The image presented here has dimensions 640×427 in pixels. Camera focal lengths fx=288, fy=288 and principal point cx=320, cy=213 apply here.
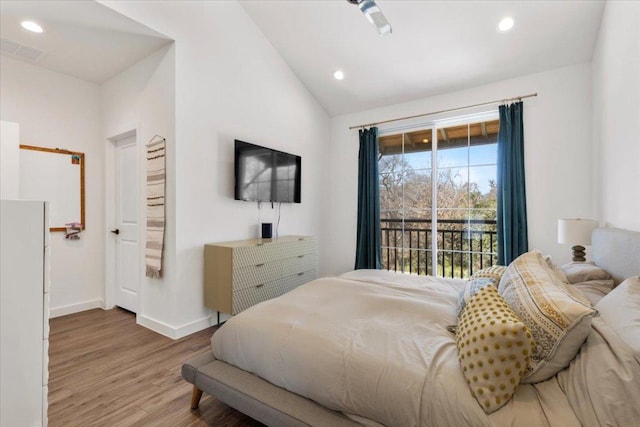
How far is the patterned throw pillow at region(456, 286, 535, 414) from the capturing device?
0.97m

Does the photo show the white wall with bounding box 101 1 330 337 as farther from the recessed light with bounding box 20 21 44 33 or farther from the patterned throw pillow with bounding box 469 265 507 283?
the patterned throw pillow with bounding box 469 265 507 283

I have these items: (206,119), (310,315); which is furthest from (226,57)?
(310,315)

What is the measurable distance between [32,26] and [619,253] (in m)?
4.58

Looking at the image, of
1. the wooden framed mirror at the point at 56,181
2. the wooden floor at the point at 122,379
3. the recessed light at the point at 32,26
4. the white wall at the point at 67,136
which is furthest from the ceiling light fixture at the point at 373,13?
the wooden framed mirror at the point at 56,181

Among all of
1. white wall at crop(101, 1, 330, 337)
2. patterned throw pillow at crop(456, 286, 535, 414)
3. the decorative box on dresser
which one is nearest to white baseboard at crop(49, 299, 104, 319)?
white wall at crop(101, 1, 330, 337)

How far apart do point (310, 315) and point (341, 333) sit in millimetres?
266

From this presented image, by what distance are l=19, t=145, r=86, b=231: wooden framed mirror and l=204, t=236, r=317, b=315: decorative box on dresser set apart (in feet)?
5.75

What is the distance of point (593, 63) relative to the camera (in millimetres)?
2928

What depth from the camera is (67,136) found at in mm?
3291

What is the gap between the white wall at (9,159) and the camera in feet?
8.62

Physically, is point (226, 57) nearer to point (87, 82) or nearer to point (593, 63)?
point (87, 82)

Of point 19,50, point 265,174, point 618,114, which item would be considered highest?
point 19,50

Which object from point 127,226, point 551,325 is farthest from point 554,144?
point 127,226

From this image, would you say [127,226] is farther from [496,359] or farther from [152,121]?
[496,359]
